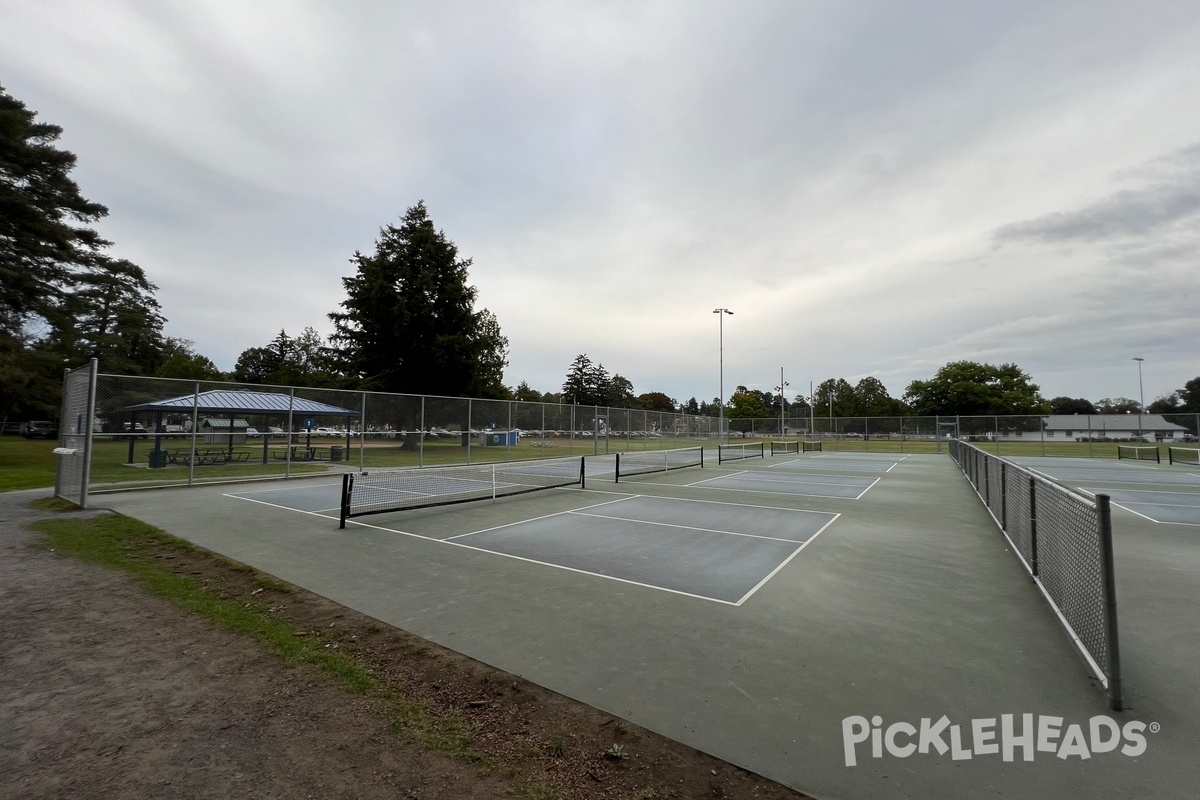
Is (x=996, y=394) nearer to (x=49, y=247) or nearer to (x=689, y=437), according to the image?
(x=689, y=437)

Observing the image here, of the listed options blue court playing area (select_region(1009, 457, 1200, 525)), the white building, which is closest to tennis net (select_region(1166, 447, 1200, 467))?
blue court playing area (select_region(1009, 457, 1200, 525))

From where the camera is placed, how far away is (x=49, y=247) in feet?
77.1

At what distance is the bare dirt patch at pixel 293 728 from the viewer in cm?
258

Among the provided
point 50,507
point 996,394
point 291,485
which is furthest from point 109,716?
point 996,394

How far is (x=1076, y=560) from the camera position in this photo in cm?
443

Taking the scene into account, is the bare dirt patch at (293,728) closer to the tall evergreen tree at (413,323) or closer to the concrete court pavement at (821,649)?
the concrete court pavement at (821,649)

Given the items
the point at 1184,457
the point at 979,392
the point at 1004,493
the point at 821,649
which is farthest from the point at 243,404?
the point at 979,392

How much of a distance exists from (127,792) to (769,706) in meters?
3.52

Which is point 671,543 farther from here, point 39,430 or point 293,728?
point 39,430

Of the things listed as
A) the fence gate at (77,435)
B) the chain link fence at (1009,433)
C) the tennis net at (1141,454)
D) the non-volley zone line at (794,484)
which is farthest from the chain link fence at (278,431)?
the tennis net at (1141,454)

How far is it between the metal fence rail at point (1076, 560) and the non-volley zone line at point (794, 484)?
6.84m

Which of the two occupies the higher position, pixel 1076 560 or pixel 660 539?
pixel 1076 560

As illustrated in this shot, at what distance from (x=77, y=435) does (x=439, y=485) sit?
8.09 m

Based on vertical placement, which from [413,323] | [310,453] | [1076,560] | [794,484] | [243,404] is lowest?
[794,484]
